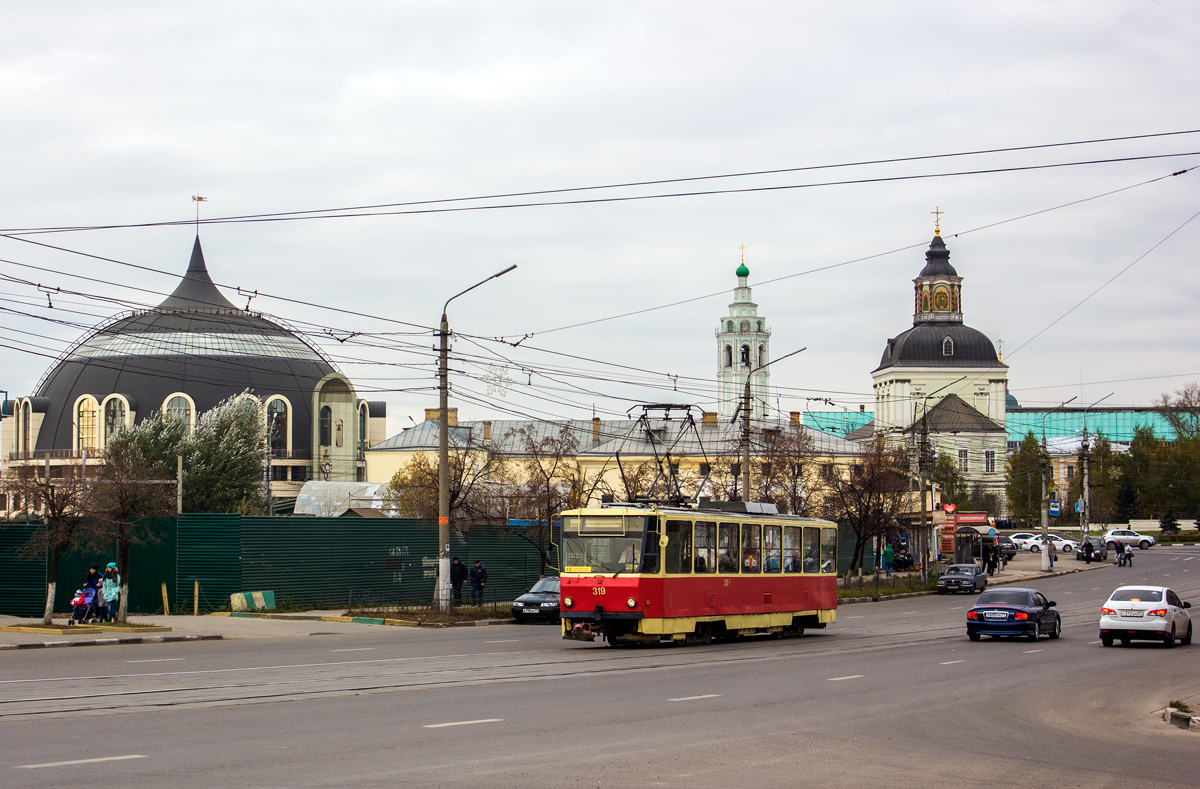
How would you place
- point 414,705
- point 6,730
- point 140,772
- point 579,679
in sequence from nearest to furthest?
point 140,772, point 6,730, point 414,705, point 579,679

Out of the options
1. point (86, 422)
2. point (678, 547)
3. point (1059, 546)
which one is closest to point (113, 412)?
point (86, 422)

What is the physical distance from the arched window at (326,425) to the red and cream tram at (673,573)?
3150 inches

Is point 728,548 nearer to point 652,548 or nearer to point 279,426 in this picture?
point 652,548

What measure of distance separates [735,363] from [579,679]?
120 m

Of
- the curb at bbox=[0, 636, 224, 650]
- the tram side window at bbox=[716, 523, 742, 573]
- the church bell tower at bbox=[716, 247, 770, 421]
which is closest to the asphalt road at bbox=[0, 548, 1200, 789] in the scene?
→ the curb at bbox=[0, 636, 224, 650]

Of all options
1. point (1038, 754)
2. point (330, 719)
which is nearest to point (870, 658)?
point (1038, 754)

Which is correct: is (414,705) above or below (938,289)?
below

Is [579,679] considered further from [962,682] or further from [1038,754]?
[1038,754]

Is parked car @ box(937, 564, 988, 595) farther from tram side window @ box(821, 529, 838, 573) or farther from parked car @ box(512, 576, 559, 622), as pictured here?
parked car @ box(512, 576, 559, 622)

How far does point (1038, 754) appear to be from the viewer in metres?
11.8

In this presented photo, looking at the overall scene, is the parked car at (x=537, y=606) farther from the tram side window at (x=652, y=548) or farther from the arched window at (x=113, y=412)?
the arched window at (x=113, y=412)

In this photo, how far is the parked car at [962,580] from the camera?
51625 mm

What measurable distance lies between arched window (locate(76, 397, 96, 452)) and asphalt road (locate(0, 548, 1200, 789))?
7915 centimetres

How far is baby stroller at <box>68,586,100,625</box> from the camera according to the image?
2734 cm
